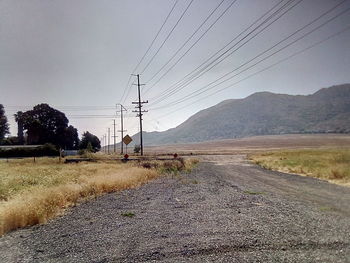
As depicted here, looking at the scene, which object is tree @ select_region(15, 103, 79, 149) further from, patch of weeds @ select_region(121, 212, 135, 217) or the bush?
patch of weeds @ select_region(121, 212, 135, 217)

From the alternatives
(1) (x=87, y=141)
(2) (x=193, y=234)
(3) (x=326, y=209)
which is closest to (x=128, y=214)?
(2) (x=193, y=234)

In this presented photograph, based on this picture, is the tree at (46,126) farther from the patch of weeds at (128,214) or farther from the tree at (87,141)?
the patch of weeds at (128,214)

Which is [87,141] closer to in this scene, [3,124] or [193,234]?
[3,124]

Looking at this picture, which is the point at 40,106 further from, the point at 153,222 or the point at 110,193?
the point at 153,222

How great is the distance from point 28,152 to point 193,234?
70743mm

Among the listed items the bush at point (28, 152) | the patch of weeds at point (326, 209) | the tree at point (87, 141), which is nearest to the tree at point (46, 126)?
the tree at point (87, 141)

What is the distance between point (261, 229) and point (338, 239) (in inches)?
75.4

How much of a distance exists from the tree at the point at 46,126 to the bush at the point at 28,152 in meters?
22.2

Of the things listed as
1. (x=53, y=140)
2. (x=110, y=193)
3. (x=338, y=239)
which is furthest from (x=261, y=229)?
(x=53, y=140)

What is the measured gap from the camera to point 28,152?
2692 inches

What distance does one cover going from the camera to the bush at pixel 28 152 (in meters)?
66.7

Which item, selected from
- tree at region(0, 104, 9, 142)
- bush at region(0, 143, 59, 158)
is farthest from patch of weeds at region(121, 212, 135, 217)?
tree at region(0, 104, 9, 142)

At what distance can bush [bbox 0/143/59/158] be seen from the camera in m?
66.7

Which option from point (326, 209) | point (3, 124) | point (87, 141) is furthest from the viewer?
point (87, 141)
